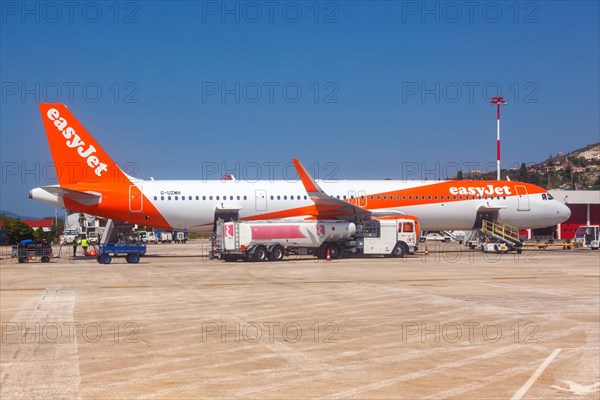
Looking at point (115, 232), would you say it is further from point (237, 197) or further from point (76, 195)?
point (237, 197)

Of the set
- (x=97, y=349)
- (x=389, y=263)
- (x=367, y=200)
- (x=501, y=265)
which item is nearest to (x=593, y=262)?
(x=501, y=265)

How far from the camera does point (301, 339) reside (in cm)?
1405

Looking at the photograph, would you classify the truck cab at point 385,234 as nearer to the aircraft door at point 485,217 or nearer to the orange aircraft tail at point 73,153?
the aircraft door at point 485,217

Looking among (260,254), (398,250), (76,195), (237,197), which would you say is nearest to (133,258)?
(76,195)

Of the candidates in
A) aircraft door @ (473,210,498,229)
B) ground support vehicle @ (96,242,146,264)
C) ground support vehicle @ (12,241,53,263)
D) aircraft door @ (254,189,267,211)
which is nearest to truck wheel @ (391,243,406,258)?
aircraft door @ (473,210,498,229)

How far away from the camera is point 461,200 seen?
48.6 m

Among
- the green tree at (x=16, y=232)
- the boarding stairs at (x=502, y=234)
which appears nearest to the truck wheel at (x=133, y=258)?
the boarding stairs at (x=502, y=234)

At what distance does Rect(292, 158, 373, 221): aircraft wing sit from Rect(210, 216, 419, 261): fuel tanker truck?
1811mm

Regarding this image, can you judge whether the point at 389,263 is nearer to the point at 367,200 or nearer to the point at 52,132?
the point at 367,200

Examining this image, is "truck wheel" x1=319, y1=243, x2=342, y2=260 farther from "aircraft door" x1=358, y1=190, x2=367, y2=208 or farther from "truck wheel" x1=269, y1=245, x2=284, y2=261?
"aircraft door" x1=358, y1=190, x2=367, y2=208

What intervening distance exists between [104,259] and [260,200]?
10305 mm

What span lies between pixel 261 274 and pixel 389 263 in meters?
9.78

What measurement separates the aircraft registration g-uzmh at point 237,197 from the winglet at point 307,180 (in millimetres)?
66

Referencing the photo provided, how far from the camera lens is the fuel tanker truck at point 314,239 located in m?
39.8
